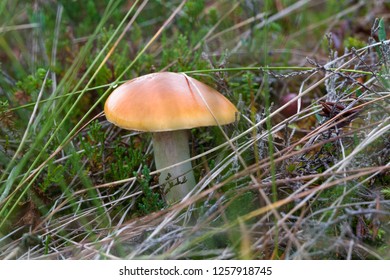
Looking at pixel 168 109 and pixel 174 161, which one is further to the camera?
pixel 174 161

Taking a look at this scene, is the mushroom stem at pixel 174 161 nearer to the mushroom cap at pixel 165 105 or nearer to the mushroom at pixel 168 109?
the mushroom at pixel 168 109

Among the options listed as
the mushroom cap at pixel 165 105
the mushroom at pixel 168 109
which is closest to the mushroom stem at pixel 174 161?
the mushroom at pixel 168 109

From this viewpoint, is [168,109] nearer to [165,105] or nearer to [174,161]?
[165,105]

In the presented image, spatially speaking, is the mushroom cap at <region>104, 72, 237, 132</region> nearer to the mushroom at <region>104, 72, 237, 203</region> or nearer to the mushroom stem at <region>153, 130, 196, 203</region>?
the mushroom at <region>104, 72, 237, 203</region>

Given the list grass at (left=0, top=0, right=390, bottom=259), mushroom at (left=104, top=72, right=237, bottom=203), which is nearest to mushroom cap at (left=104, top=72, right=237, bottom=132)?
mushroom at (left=104, top=72, right=237, bottom=203)

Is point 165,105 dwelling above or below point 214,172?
above

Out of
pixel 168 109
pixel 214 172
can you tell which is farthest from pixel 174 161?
pixel 168 109

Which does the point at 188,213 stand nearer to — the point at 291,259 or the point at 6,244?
the point at 291,259
